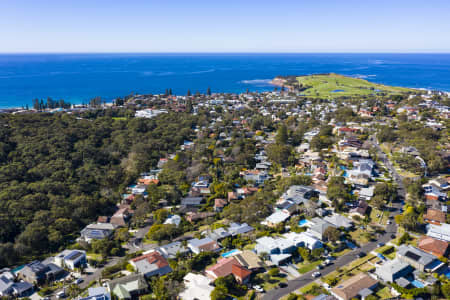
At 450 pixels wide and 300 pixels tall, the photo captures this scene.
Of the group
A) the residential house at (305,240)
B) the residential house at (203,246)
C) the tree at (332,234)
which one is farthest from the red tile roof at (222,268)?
the tree at (332,234)

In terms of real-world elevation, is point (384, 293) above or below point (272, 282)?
above

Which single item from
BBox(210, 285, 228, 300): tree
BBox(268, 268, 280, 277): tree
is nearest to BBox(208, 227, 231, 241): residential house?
BBox(268, 268, 280, 277): tree

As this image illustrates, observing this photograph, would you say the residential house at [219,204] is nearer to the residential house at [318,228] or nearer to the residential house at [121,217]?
the residential house at [121,217]

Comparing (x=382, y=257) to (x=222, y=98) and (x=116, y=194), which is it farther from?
(x=222, y=98)

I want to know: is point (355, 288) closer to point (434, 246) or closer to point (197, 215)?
point (434, 246)

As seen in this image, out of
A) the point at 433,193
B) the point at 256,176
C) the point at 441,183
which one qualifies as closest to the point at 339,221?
the point at 433,193

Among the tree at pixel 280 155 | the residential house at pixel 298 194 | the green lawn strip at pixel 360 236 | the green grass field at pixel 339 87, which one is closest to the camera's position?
the green lawn strip at pixel 360 236
